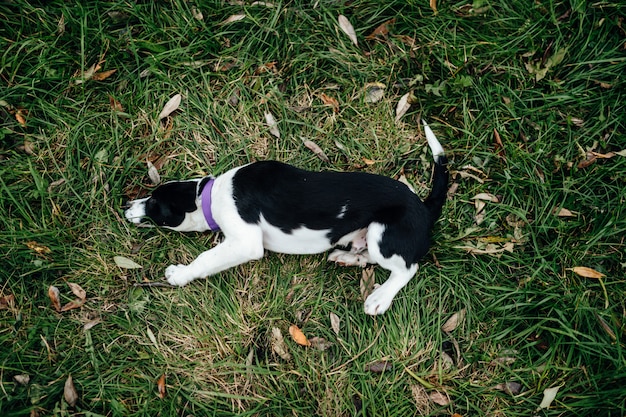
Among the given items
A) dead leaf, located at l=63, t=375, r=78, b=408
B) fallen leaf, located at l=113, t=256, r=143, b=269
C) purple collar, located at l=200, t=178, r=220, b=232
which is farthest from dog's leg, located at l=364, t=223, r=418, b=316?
dead leaf, located at l=63, t=375, r=78, b=408

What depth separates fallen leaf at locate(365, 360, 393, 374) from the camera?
135 inches

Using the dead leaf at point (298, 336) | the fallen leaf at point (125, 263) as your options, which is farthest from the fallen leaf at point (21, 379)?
the dead leaf at point (298, 336)

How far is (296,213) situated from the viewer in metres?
3.13

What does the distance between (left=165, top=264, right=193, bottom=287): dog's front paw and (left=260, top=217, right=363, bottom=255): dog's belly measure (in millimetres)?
671

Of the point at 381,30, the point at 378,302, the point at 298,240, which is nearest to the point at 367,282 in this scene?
the point at 378,302

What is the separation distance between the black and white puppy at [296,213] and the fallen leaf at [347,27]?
1.46 metres

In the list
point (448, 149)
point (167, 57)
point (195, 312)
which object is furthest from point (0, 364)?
point (448, 149)

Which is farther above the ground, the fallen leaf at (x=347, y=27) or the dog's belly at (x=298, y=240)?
the fallen leaf at (x=347, y=27)

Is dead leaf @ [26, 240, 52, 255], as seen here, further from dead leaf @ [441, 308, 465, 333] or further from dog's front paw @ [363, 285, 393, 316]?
dead leaf @ [441, 308, 465, 333]

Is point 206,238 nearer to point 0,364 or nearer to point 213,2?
point 0,364

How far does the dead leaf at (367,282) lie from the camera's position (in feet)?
11.8

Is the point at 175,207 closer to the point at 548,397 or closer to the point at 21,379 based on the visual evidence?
the point at 21,379

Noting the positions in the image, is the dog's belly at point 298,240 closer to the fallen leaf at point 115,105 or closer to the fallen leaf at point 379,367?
the fallen leaf at point 379,367

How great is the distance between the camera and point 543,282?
3428mm
